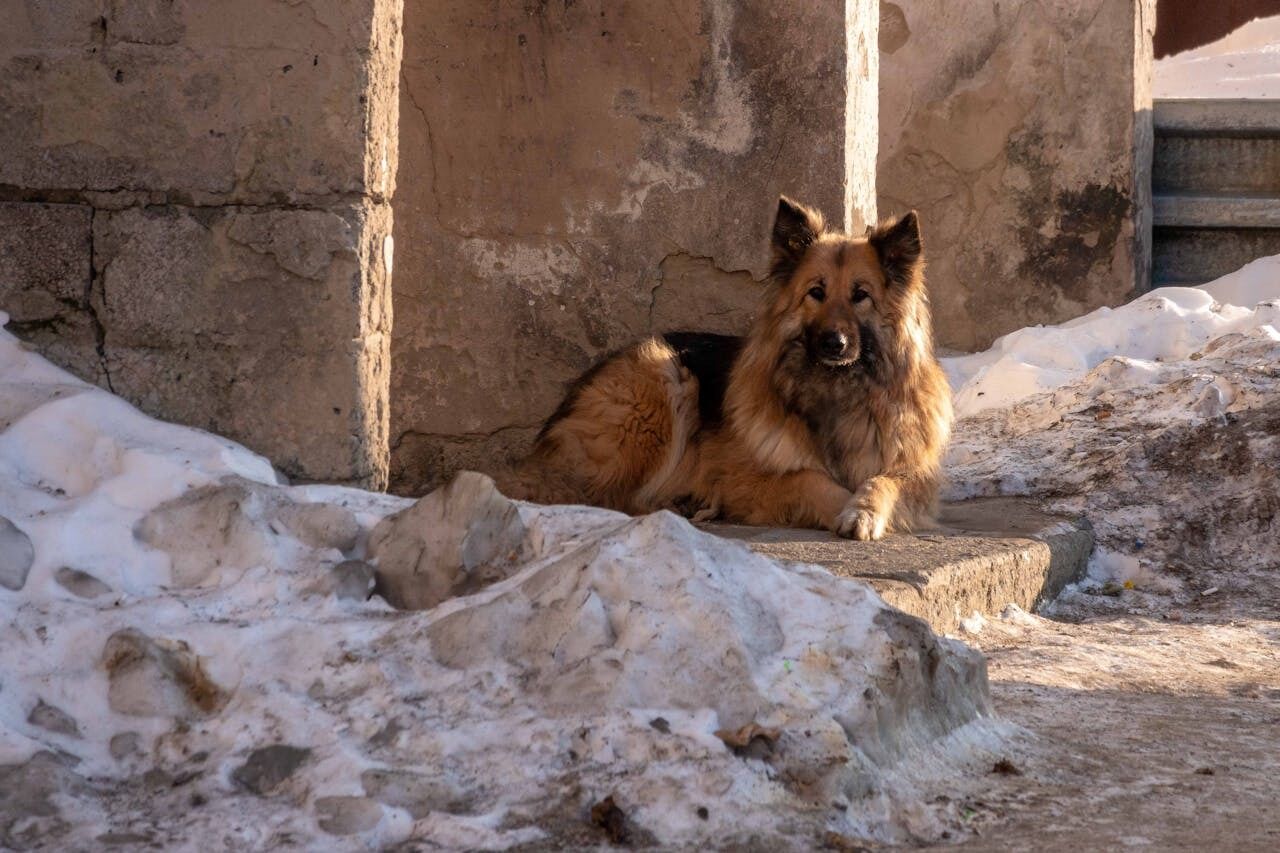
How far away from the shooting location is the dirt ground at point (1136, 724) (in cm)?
270

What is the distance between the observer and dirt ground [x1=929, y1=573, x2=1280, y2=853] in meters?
2.70

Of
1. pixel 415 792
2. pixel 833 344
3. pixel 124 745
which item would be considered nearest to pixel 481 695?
pixel 415 792

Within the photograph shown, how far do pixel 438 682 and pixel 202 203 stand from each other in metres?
1.69

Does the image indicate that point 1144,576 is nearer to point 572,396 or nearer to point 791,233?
point 791,233

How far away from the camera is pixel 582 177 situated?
20.5 feet

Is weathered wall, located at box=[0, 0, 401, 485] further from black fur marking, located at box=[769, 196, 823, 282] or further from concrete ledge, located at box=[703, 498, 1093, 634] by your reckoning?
black fur marking, located at box=[769, 196, 823, 282]

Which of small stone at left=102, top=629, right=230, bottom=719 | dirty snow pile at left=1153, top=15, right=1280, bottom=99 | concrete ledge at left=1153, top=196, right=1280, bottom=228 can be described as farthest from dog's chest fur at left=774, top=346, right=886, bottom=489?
dirty snow pile at left=1153, top=15, right=1280, bottom=99

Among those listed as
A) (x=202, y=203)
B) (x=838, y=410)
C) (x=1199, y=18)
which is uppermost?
(x=1199, y=18)

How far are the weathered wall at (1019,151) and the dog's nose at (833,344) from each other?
4103 millimetres

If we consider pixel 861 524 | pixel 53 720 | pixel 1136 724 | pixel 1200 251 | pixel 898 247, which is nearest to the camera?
pixel 53 720

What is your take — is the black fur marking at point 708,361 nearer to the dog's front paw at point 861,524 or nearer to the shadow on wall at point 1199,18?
the dog's front paw at point 861,524

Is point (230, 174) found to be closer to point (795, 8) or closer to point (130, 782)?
point (130, 782)

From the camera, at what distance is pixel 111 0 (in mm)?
3812

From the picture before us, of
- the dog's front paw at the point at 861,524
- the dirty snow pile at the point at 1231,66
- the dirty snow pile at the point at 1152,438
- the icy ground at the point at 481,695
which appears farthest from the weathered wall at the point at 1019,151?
the icy ground at the point at 481,695
